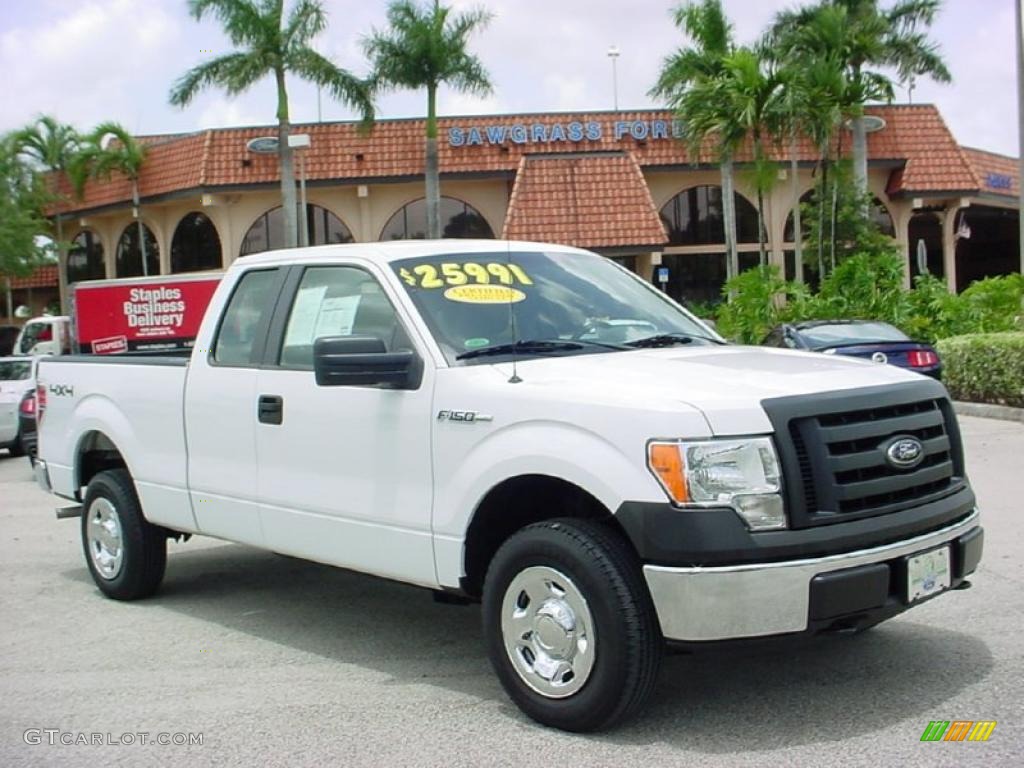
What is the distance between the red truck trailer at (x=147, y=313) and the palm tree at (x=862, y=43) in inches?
575

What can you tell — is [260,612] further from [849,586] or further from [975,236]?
[975,236]

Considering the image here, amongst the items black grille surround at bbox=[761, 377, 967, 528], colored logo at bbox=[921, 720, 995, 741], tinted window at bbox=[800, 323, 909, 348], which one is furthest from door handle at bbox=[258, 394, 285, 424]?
tinted window at bbox=[800, 323, 909, 348]

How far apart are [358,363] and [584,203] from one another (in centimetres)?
2729

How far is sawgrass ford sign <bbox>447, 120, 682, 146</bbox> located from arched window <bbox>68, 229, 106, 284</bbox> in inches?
541

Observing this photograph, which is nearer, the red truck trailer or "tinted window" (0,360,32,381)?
"tinted window" (0,360,32,381)

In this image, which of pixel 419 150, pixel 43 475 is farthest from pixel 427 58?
pixel 43 475

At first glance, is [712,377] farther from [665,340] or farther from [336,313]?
[336,313]

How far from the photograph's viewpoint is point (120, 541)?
24.3 ft

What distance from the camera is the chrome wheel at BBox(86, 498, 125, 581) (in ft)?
24.5

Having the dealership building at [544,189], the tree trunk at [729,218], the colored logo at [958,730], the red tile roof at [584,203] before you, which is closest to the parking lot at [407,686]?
the colored logo at [958,730]

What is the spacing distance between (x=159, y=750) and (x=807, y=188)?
33.2 metres

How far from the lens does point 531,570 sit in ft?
15.8

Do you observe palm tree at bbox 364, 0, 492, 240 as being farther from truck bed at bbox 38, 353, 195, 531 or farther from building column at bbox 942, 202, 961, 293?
truck bed at bbox 38, 353, 195, 531

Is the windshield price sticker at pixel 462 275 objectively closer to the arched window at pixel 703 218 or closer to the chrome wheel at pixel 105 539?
the chrome wheel at pixel 105 539
